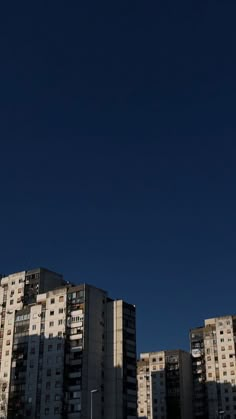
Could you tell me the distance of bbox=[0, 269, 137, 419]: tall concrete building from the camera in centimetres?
13238

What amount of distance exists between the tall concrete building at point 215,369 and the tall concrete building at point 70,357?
4180 cm

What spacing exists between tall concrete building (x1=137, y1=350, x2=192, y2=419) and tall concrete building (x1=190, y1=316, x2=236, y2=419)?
4010 mm

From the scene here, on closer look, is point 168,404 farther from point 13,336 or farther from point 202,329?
point 13,336

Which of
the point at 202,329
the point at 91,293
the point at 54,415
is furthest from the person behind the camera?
the point at 202,329

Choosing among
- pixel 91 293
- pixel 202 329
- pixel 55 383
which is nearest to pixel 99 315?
pixel 91 293

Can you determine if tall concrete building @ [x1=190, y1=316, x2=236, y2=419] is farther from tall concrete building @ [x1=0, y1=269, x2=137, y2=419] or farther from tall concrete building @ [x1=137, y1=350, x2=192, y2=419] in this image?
tall concrete building @ [x1=0, y1=269, x2=137, y2=419]

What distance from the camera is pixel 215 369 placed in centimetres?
17775

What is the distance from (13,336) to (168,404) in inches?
2390

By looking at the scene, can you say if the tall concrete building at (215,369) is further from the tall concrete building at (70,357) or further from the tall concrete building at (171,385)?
the tall concrete building at (70,357)

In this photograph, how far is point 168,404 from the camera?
610ft

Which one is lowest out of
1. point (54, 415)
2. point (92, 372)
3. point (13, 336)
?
point (54, 415)

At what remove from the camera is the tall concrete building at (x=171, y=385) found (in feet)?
604

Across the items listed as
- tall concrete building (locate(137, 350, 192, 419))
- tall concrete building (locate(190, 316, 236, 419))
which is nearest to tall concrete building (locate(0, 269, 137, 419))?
tall concrete building (locate(190, 316, 236, 419))

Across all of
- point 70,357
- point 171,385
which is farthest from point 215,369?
point 70,357
